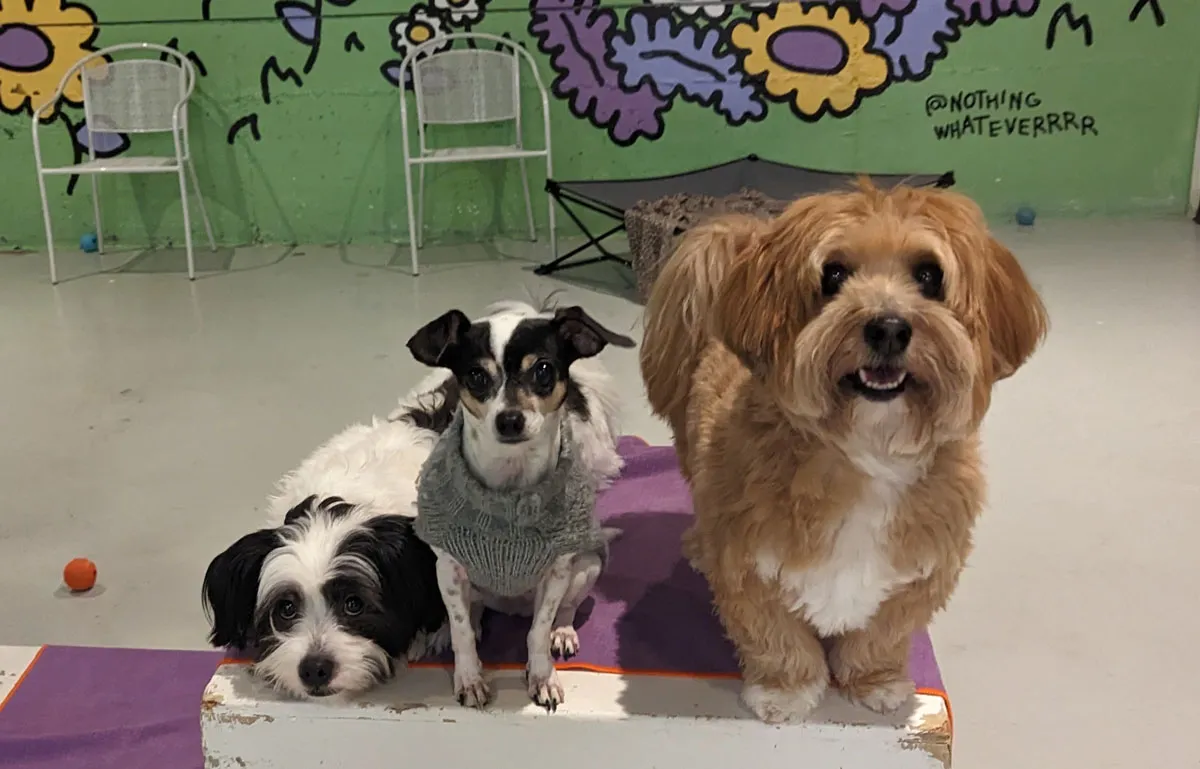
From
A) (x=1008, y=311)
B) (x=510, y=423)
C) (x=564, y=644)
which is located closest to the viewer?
(x=1008, y=311)

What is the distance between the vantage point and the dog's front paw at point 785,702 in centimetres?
155

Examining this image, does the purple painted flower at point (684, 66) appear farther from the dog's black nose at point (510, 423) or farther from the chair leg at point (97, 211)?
the dog's black nose at point (510, 423)

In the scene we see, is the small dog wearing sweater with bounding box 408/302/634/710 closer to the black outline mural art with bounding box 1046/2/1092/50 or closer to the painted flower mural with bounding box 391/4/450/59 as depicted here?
the painted flower mural with bounding box 391/4/450/59

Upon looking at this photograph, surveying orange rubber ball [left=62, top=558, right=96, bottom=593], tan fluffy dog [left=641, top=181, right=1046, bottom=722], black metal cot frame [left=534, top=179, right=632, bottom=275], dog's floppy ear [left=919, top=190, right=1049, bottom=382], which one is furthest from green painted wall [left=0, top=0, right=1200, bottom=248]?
dog's floppy ear [left=919, top=190, right=1049, bottom=382]

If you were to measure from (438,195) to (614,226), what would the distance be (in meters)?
0.93

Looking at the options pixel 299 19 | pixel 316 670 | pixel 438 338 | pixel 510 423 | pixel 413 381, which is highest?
pixel 299 19

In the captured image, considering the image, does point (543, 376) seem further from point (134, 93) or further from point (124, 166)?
point (134, 93)

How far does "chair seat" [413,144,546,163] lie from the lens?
4.75 metres

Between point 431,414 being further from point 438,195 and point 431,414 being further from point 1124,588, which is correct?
point 438,195

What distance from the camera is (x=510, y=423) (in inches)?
60.5

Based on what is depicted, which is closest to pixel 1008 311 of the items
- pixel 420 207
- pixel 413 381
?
pixel 413 381

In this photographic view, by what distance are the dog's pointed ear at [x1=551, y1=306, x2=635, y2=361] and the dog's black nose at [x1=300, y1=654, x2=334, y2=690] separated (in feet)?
1.96

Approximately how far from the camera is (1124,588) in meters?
2.31

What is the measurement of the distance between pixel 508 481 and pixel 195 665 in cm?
93
